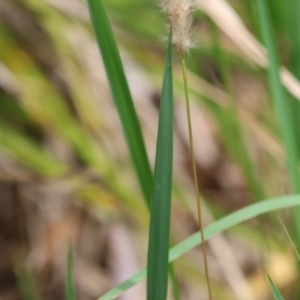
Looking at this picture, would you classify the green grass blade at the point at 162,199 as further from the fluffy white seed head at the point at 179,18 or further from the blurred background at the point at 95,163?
the blurred background at the point at 95,163

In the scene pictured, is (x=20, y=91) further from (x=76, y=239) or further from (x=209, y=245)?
(x=209, y=245)

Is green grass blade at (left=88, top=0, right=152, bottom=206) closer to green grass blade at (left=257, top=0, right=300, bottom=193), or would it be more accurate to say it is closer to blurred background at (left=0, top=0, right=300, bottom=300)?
green grass blade at (left=257, top=0, right=300, bottom=193)

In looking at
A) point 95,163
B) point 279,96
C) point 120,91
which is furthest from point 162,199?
point 95,163

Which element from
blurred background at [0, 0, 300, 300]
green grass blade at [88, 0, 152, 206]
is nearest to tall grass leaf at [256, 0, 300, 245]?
green grass blade at [88, 0, 152, 206]

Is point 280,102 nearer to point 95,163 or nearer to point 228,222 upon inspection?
point 228,222

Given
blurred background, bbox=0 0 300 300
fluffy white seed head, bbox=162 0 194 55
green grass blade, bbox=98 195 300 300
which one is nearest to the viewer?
fluffy white seed head, bbox=162 0 194 55

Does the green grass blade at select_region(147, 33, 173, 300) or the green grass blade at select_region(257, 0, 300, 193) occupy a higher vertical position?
the green grass blade at select_region(257, 0, 300, 193)

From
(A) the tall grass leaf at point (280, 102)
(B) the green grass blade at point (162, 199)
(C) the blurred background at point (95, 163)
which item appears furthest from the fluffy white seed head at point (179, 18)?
(C) the blurred background at point (95, 163)
